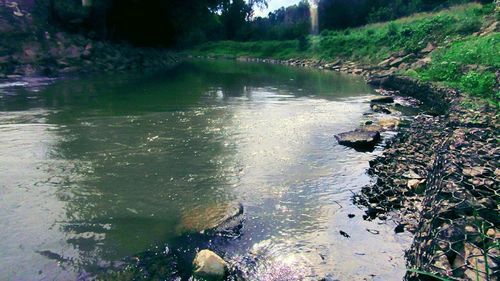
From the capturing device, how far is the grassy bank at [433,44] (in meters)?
13.0

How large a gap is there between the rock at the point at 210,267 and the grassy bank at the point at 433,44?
8370mm

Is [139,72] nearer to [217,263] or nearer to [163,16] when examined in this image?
[163,16]

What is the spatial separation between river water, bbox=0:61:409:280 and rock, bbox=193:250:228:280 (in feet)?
0.57

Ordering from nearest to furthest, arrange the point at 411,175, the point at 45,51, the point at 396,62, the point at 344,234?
the point at 344,234
the point at 411,175
the point at 45,51
the point at 396,62

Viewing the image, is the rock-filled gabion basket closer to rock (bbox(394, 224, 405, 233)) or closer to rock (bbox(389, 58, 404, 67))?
rock (bbox(394, 224, 405, 233))

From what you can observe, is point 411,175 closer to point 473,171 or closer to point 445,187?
point 473,171

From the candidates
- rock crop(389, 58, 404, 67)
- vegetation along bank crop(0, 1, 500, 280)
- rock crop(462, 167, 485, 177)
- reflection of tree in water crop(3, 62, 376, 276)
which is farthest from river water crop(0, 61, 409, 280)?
rock crop(389, 58, 404, 67)

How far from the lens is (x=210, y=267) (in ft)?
13.1

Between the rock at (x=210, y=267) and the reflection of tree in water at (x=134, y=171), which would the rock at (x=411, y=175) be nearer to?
the reflection of tree in water at (x=134, y=171)

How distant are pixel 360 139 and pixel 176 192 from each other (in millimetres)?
4192

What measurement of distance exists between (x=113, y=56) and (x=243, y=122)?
50.4 feet

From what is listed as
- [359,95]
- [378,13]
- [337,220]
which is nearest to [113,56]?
[359,95]

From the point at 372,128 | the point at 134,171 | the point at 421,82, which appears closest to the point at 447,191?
the point at 134,171

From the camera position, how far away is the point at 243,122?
10.8m
